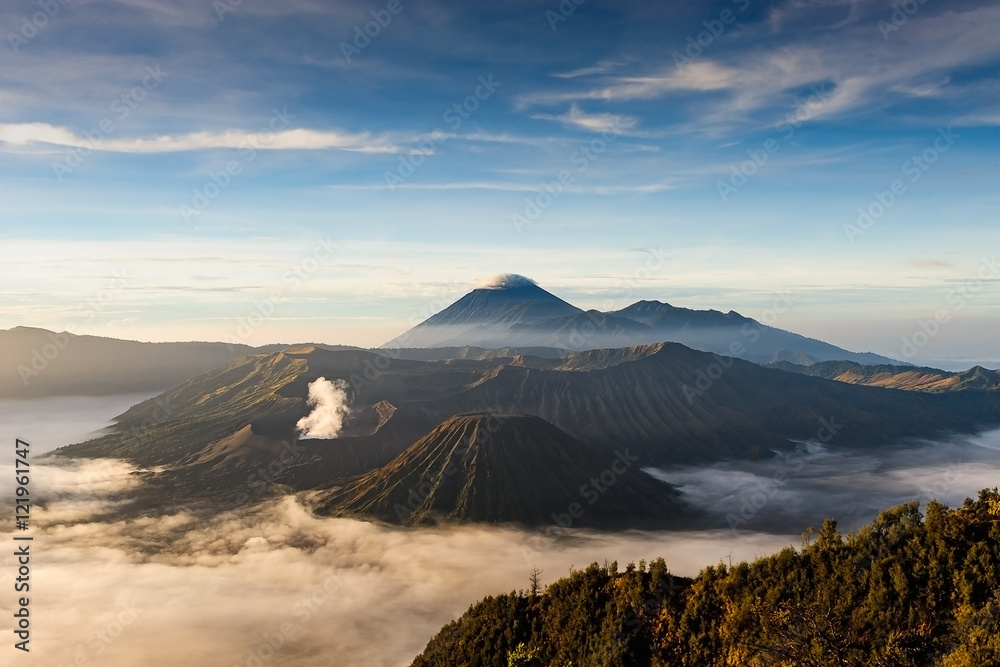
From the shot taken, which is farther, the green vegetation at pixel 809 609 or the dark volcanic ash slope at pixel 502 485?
the dark volcanic ash slope at pixel 502 485

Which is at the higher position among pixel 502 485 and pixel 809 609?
pixel 809 609

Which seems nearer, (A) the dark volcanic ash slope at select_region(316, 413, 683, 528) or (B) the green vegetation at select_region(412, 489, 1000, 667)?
(B) the green vegetation at select_region(412, 489, 1000, 667)

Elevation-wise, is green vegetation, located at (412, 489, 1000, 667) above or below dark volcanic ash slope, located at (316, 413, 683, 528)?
above

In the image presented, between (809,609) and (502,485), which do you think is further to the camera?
(502,485)

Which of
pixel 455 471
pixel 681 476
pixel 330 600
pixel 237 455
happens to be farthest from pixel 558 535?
pixel 237 455
